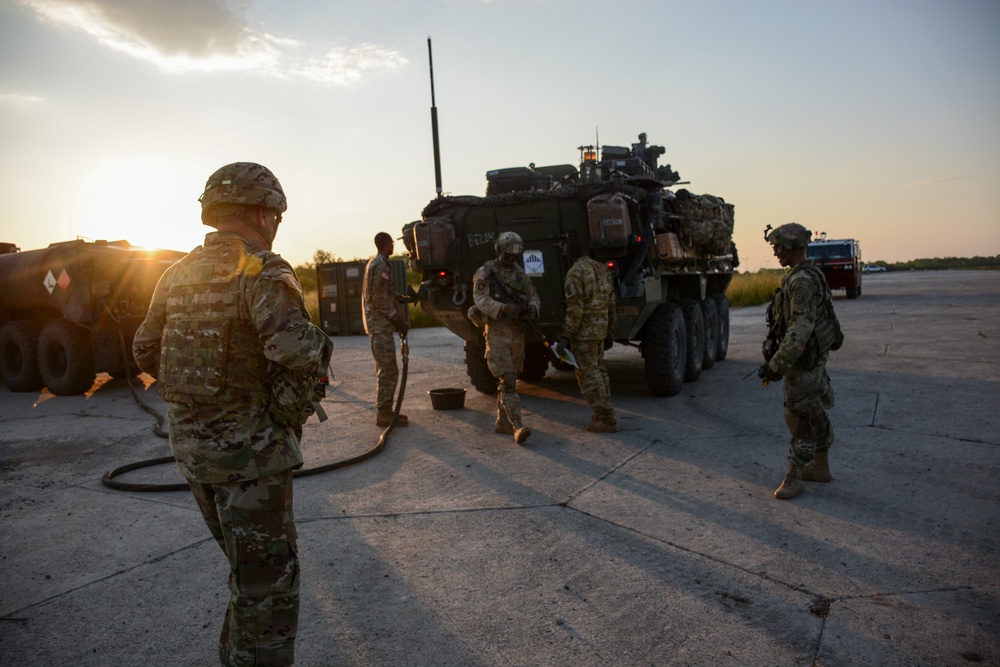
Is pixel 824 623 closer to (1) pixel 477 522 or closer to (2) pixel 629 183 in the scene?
Result: (1) pixel 477 522

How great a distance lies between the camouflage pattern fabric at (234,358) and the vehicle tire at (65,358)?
9.45 meters

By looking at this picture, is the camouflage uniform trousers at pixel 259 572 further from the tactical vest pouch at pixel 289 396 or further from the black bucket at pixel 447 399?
the black bucket at pixel 447 399

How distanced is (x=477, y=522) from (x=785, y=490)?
1981mm

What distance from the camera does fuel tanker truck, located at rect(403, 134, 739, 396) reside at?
329 inches

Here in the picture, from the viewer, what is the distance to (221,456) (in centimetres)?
266

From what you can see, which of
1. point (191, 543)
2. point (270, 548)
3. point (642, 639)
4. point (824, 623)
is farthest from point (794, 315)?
point (191, 543)

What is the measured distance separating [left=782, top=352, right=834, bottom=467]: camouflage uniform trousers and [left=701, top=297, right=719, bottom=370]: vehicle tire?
560cm

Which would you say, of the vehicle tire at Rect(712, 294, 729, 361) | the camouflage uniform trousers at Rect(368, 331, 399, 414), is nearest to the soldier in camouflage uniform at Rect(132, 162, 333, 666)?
the camouflage uniform trousers at Rect(368, 331, 399, 414)

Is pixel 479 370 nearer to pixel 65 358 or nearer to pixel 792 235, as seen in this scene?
pixel 792 235

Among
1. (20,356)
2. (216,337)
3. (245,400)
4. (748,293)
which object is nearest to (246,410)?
(245,400)

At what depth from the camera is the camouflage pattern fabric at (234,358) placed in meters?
2.65

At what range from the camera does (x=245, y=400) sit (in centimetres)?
273

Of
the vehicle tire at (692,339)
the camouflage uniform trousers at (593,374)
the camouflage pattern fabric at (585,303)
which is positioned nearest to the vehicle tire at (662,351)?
the vehicle tire at (692,339)

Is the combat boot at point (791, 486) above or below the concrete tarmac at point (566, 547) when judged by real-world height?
above
